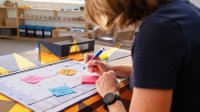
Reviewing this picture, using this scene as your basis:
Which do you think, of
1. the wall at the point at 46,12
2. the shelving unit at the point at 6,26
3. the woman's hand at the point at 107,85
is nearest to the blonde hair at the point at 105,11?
the woman's hand at the point at 107,85

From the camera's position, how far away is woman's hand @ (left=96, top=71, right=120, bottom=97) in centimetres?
86

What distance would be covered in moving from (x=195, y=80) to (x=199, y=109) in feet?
0.34

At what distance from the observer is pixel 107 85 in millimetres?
887

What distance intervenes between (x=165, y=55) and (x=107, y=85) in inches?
14.1

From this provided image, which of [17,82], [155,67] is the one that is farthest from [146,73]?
[17,82]

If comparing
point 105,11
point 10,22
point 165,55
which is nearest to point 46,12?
point 10,22

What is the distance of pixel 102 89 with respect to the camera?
2.89ft

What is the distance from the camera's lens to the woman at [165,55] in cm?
58

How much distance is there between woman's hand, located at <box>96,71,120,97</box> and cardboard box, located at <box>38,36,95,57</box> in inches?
20.3

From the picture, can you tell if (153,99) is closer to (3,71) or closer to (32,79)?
(32,79)

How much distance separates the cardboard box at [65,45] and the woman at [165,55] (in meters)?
0.73

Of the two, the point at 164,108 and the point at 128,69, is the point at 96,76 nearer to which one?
the point at 128,69

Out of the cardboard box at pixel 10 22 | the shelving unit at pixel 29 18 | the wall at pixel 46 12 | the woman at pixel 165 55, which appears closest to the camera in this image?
the woman at pixel 165 55

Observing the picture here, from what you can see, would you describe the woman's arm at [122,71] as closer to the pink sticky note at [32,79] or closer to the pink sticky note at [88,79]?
the pink sticky note at [88,79]
